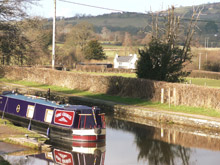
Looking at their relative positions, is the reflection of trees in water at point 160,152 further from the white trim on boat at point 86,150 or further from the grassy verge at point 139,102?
the grassy verge at point 139,102

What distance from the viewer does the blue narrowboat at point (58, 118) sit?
19172 millimetres

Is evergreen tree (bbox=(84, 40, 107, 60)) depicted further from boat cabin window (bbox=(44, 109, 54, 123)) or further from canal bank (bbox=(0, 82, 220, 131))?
boat cabin window (bbox=(44, 109, 54, 123))

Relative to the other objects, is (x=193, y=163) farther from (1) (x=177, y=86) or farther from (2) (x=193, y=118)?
(1) (x=177, y=86)

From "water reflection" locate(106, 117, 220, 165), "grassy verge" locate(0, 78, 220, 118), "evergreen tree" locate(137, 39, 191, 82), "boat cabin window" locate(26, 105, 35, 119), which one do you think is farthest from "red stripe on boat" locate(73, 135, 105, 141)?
"evergreen tree" locate(137, 39, 191, 82)

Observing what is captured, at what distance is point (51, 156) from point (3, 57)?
7.48m

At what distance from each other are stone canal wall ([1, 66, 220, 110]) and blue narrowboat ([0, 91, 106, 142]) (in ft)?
9.51

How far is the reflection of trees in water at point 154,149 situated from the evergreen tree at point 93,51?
69.3 metres

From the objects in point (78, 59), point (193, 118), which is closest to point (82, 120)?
point (193, 118)

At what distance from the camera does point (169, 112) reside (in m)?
27.0

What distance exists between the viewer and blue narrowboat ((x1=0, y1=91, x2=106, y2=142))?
62.9ft

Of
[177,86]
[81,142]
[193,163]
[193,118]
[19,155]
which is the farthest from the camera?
[177,86]

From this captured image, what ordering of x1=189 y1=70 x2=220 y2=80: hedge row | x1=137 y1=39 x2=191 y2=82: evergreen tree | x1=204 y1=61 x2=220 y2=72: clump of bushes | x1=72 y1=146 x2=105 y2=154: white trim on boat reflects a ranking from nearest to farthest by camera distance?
x1=72 y1=146 x2=105 y2=154: white trim on boat → x1=137 y1=39 x2=191 y2=82: evergreen tree → x1=189 y1=70 x2=220 y2=80: hedge row → x1=204 y1=61 x2=220 y2=72: clump of bushes

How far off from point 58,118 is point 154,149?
15.3ft

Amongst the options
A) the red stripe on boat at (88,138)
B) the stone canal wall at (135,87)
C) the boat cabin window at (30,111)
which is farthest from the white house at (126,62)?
the red stripe on boat at (88,138)
